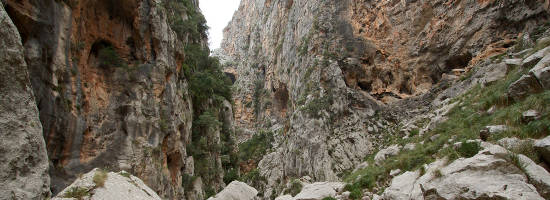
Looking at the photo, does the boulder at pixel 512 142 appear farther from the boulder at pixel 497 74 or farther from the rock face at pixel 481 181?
the boulder at pixel 497 74

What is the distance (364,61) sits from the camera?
2778 centimetres

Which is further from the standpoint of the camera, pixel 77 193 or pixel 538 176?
pixel 77 193

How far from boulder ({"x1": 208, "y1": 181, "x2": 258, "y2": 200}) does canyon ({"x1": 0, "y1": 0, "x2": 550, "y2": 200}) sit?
105 millimetres

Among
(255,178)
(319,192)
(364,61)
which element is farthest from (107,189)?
(364,61)

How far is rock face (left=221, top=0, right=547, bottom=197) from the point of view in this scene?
21.2 m

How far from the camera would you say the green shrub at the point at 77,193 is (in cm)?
646

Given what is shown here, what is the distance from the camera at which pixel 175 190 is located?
1825 cm

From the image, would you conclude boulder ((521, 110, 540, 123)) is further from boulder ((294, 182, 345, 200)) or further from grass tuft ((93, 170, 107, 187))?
grass tuft ((93, 170, 107, 187))

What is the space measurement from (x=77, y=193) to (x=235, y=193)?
8826 mm

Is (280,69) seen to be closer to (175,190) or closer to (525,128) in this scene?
(175,190)

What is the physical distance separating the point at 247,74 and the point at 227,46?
2890cm

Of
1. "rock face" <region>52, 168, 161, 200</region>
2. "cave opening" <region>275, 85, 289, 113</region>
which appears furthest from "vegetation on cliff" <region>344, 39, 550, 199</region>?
"cave opening" <region>275, 85, 289, 113</region>

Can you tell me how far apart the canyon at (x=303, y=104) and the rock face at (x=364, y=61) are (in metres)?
0.12

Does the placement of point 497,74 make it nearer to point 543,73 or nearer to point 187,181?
point 543,73
